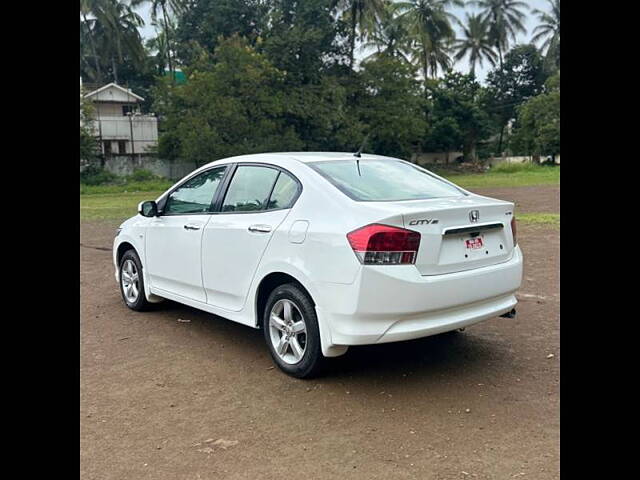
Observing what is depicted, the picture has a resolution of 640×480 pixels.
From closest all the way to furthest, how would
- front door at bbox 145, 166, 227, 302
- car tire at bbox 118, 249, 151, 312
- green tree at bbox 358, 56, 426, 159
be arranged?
front door at bbox 145, 166, 227, 302 → car tire at bbox 118, 249, 151, 312 → green tree at bbox 358, 56, 426, 159

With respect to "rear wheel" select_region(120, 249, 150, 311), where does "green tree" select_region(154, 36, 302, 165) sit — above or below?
above

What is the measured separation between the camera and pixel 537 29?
54.8 metres

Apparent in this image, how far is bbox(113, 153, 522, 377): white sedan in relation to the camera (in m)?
3.93

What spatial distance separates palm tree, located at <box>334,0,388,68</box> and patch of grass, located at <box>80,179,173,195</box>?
1506 centimetres

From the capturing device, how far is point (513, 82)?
56406 mm

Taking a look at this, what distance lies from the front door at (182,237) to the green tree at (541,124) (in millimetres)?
42387

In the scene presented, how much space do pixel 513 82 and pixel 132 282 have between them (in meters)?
56.0

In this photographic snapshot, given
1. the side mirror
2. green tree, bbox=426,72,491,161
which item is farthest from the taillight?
green tree, bbox=426,72,491,161

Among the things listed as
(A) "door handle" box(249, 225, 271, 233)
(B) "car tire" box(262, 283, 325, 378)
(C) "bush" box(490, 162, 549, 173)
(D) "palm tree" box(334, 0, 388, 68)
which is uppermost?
(D) "palm tree" box(334, 0, 388, 68)

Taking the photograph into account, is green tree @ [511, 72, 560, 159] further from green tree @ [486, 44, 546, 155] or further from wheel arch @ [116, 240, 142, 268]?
wheel arch @ [116, 240, 142, 268]

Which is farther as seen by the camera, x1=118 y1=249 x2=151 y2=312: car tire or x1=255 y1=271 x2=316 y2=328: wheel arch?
x1=118 y1=249 x2=151 y2=312: car tire

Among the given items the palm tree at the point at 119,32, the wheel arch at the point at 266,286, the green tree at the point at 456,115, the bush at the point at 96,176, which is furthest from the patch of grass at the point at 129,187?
the wheel arch at the point at 266,286

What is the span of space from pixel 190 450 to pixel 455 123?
155 feet

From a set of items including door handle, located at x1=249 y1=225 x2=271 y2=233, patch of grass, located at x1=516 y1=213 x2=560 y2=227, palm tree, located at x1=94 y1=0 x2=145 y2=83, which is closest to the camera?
door handle, located at x1=249 y1=225 x2=271 y2=233
